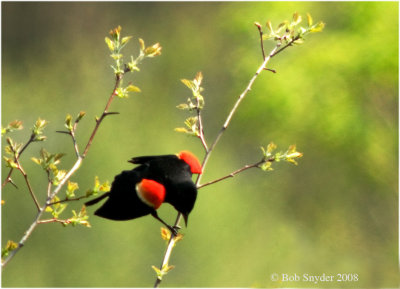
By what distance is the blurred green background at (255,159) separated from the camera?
870cm

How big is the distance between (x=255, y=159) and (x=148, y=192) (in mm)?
10241

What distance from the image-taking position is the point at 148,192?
3.64 feet

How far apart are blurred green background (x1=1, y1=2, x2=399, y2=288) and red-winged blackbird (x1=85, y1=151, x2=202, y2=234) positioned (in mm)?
6704

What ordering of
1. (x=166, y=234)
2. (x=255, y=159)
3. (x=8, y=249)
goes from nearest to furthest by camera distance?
(x=8, y=249), (x=166, y=234), (x=255, y=159)

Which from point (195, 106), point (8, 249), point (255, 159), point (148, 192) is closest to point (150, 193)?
point (148, 192)

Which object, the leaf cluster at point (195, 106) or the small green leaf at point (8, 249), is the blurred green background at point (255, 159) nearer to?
the leaf cluster at point (195, 106)

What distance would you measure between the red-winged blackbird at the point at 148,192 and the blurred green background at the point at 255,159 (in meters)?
6.70

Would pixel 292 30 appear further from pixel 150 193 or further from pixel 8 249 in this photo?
pixel 8 249

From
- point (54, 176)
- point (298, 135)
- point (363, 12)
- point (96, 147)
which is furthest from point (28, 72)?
point (54, 176)

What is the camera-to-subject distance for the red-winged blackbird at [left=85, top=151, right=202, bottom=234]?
43.6 inches

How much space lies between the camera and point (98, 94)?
12930 millimetres

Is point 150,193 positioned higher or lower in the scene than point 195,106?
lower

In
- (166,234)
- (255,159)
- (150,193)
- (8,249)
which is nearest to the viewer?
(150,193)

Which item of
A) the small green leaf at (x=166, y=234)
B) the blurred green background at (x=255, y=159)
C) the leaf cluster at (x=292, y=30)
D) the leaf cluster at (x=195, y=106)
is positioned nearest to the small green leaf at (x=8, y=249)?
the small green leaf at (x=166, y=234)
